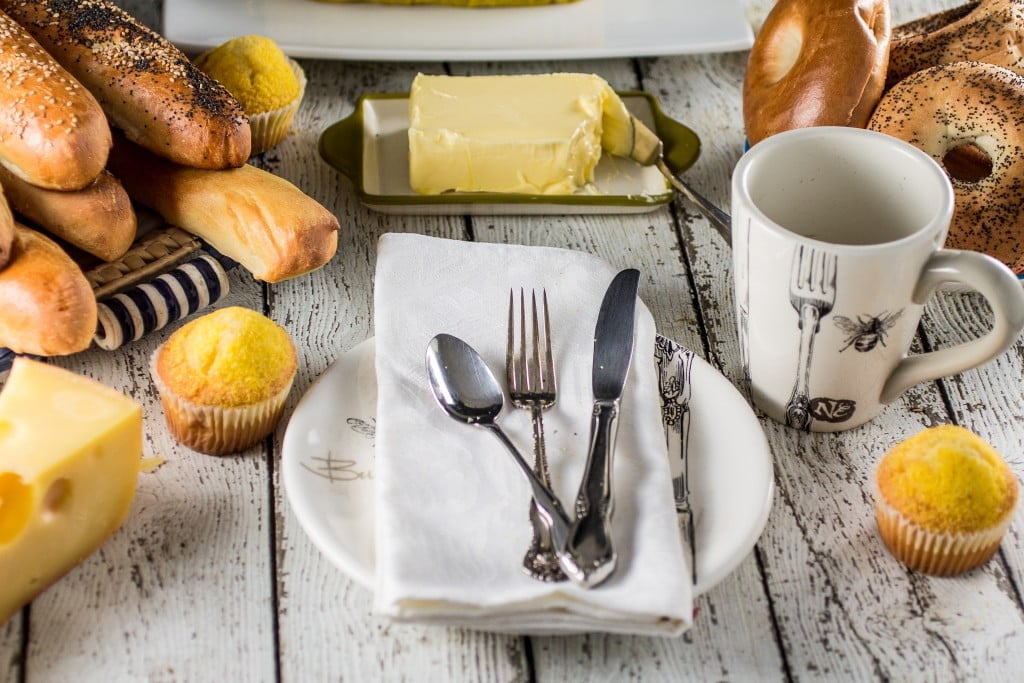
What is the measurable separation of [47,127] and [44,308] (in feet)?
0.49

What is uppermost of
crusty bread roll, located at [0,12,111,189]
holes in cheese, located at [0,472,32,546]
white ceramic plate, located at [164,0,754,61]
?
crusty bread roll, located at [0,12,111,189]

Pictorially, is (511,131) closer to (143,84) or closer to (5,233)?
(143,84)

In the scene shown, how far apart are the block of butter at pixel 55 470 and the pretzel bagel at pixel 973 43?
76 centimetres

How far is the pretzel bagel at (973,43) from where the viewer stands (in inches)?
41.3

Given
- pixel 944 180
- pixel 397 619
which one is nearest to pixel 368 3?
pixel 944 180

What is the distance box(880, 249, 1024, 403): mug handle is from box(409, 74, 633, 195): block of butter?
0.38m

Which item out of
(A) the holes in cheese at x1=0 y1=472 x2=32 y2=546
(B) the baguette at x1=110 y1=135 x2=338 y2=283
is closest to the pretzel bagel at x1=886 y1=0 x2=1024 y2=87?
(B) the baguette at x1=110 y1=135 x2=338 y2=283

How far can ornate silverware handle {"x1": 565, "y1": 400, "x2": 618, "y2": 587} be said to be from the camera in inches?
26.3

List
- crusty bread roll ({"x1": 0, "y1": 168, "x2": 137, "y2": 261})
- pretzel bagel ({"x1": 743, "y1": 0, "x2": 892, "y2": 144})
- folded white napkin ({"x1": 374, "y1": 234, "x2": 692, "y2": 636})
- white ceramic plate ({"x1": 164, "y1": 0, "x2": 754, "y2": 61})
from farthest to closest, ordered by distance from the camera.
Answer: white ceramic plate ({"x1": 164, "y1": 0, "x2": 754, "y2": 61}) < pretzel bagel ({"x1": 743, "y1": 0, "x2": 892, "y2": 144}) < crusty bread roll ({"x1": 0, "y1": 168, "x2": 137, "y2": 261}) < folded white napkin ({"x1": 374, "y1": 234, "x2": 692, "y2": 636})

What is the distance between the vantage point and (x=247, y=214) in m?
0.92

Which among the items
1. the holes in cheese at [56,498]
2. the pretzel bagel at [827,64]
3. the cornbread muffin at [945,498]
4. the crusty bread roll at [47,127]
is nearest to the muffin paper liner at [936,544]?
the cornbread muffin at [945,498]

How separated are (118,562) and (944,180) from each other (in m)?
0.62

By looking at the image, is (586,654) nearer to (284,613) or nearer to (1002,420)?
(284,613)

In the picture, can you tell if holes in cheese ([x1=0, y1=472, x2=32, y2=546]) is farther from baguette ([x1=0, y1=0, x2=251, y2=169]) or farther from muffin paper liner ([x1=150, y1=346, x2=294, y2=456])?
baguette ([x1=0, y1=0, x2=251, y2=169])
